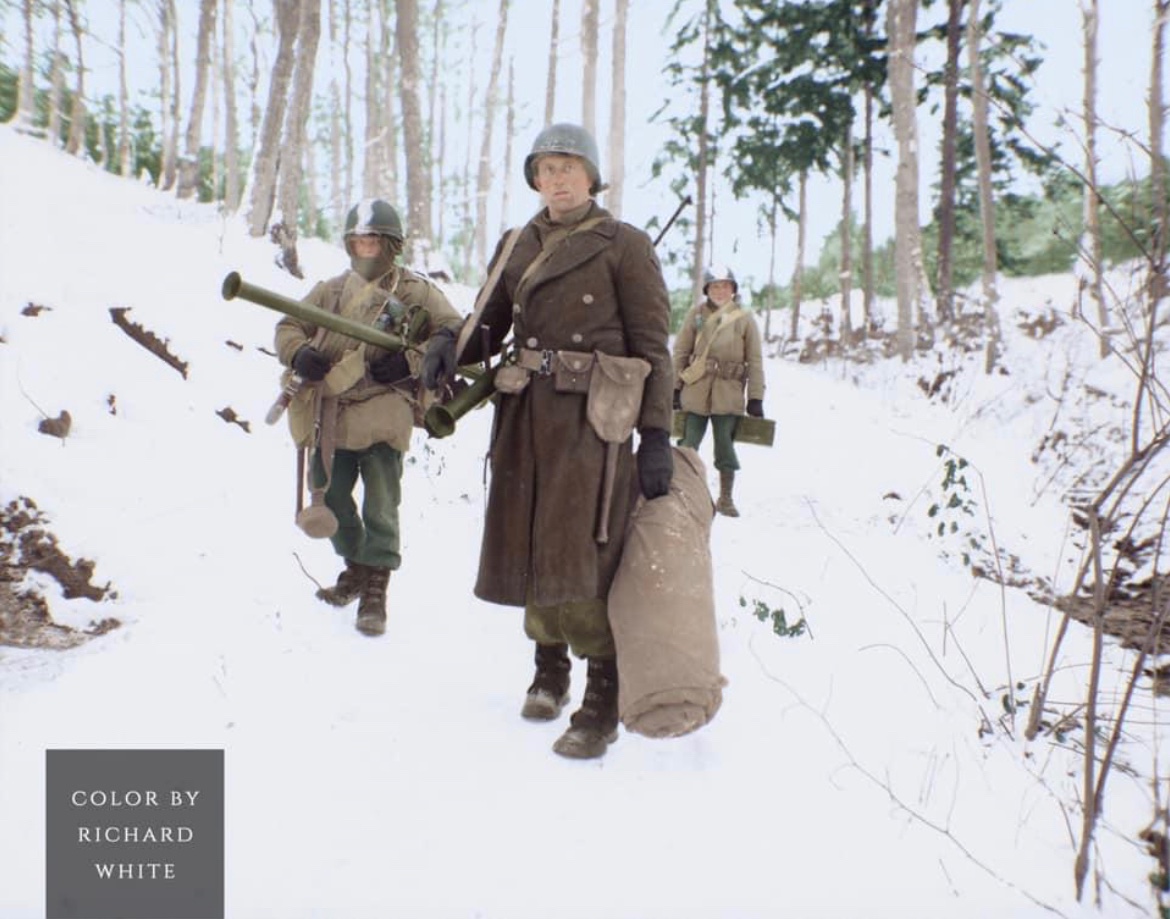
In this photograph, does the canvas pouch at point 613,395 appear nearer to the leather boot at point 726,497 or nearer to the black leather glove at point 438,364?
the black leather glove at point 438,364

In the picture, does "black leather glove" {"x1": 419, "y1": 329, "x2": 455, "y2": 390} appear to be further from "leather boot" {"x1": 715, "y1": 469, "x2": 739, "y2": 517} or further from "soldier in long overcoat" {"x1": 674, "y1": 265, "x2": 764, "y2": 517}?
"leather boot" {"x1": 715, "y1": 469, "x2": 739, "y2": 517}

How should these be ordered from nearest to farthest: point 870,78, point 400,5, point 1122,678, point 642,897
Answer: point 642,897
point 1122,678
point 400,5
point 870,78

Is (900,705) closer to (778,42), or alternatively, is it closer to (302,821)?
(302,821)

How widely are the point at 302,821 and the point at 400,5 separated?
1291cm

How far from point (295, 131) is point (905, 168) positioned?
9.42m

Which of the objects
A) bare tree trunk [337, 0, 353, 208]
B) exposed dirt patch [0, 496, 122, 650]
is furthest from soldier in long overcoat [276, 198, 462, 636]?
bare tree trunk [337, 0, 353, 208]

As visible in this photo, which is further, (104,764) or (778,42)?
(778,42)

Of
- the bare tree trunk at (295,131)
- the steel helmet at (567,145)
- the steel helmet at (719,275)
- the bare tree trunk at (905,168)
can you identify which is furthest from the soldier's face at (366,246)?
the bare tree trunk at (905,168)

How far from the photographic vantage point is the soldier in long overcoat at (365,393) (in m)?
3.63

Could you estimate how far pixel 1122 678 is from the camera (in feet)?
11.0

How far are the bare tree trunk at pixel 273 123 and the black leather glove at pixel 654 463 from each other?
1056 centimetres

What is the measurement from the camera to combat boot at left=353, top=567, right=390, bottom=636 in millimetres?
3674

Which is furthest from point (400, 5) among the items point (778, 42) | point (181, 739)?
point (181, 739)

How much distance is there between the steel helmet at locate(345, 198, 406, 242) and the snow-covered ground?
191 centimetres
